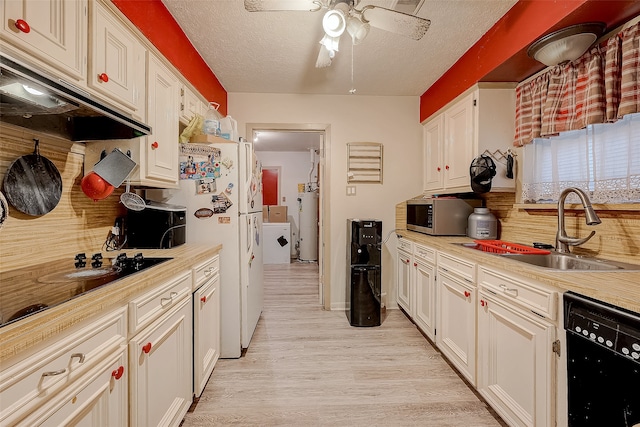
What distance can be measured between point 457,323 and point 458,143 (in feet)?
4.81

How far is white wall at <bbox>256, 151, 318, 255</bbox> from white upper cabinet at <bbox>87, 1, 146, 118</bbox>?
198 inches

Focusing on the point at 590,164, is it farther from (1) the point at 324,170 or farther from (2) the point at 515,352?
(1) the point at 324,170

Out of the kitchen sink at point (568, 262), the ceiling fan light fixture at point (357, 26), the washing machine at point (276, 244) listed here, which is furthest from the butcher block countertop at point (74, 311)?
the washing machine at point (276, 244)

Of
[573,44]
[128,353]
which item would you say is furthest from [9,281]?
[573,44]

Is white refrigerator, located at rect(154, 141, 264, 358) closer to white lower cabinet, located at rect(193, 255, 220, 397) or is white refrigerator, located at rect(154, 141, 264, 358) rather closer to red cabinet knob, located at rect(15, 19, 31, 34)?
white lower cabinet, located at rect(193, 255, 220, 397)

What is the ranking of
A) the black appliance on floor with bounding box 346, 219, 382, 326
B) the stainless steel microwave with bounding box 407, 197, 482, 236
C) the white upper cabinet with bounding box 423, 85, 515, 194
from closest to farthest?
1. the white upper cabinet with bounding box 423, 85, 515, 194
2. the stainless steel microwave with bounding box 407, 197, 482, 236
3. the black appliance on floor with bounding box 346, 219, 382, 326

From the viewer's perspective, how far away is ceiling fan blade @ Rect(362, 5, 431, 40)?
4.87 ft

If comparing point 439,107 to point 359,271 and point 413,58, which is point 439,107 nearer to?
point 413,58

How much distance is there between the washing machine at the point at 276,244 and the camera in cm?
588

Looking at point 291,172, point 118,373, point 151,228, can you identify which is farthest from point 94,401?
point 291,172

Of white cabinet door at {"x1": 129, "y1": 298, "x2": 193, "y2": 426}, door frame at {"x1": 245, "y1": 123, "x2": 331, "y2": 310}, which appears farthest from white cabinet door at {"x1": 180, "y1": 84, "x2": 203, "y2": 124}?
white cabinet door at {"x1": 129, "y1": 298, "x2": 193, "y2": 426}

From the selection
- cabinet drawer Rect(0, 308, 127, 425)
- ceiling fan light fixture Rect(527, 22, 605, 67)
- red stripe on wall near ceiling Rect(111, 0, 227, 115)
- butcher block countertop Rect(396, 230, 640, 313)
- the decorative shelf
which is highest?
red stripe on wall near ceiling Rect(111, 0, 227, 115)

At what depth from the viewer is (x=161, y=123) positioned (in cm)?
180

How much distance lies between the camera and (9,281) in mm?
1032
